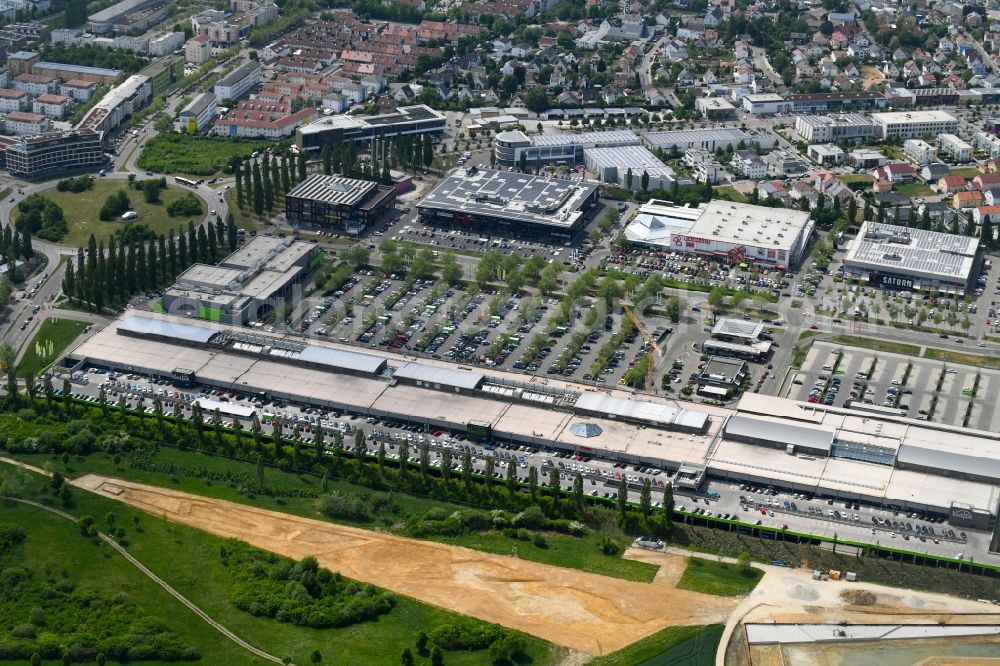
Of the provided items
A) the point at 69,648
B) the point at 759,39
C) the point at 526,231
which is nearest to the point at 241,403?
the point at 69,648

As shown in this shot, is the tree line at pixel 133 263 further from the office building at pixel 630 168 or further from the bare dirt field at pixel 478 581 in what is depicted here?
the office building at pixel 630 168

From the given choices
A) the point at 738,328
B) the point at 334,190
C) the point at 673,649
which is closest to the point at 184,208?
the point at 334,190

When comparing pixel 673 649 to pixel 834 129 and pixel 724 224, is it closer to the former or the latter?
pixel 724 224

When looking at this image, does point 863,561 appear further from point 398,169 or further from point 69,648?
point 398,169

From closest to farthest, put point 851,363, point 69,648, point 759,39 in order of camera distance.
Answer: point 69,648 < point 851,363 < point 759,39

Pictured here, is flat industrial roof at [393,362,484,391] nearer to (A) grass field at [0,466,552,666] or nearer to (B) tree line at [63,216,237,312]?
(A) grass field at [0,466,552,666]

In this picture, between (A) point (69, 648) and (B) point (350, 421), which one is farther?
(B) point (350, 421)
